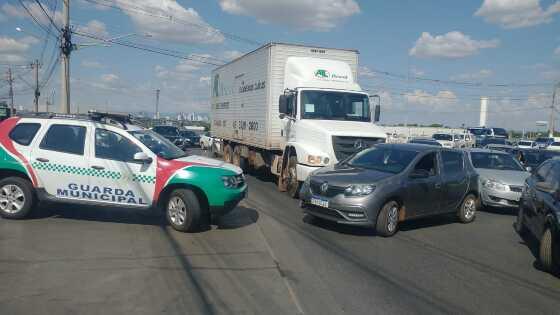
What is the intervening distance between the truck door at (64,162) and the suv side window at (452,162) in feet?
22.3

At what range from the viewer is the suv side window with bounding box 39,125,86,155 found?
7.58 meters

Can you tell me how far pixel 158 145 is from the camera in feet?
26.3

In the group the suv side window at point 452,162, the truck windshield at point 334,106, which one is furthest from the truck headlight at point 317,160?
the suv side window at point 452,162

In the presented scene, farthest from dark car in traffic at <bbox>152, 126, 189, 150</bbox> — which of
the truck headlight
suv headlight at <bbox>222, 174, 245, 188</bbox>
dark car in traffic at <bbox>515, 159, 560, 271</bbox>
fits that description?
dark car in traffic at <bbox>515, 159, 560, 271</bbox>

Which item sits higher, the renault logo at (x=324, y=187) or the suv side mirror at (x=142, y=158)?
the suv side mirror at (x=142, y=158)

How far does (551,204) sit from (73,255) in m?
6.72

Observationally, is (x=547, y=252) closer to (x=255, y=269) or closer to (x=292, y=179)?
(x=255, y=269)

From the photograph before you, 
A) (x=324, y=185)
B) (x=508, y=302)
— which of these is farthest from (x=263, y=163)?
(x=508, y=302)

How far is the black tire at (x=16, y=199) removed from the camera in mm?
7578

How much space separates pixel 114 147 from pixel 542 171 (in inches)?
300

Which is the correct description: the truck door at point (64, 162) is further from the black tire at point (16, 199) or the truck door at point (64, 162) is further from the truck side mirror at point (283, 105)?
the truck side mirror at point (283, 105)

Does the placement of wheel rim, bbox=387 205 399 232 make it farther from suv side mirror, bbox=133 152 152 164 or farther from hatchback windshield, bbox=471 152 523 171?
hatchback windshield, bbox=471 152 523 171

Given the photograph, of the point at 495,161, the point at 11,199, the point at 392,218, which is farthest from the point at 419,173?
the point at 11,199

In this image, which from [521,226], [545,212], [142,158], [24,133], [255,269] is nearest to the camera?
[255,269]
